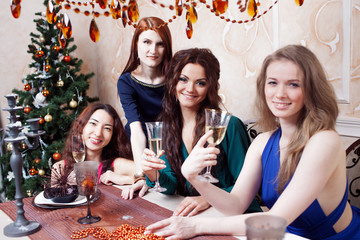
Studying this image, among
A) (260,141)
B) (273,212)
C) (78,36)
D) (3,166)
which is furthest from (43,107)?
(273,212)

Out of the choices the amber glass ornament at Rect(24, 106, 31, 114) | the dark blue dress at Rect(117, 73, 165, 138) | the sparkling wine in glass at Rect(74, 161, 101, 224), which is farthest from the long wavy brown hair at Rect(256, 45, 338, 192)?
the amber glass ornament at Rect(24, 106, 31, 114)

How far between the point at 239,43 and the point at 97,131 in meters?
1.40

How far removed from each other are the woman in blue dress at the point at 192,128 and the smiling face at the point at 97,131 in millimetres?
481

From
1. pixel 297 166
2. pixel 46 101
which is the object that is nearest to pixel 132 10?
pixel 297 166

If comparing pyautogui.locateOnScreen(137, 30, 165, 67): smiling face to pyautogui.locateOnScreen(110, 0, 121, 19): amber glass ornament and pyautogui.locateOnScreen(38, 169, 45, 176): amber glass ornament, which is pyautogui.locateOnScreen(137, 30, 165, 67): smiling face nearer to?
pyautogui.locateOnScreen(110, 0, 121, 19): amber glass ornament

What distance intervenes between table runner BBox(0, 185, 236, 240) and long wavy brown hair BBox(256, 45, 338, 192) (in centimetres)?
45

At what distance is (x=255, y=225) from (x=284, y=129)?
97 centimetres

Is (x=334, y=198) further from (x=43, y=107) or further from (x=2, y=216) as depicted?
(x=43, y=107)

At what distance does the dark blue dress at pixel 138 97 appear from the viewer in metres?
2.50

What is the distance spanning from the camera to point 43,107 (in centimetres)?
359

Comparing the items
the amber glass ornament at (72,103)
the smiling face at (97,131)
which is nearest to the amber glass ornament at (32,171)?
the amber glass ornament at (72,103)

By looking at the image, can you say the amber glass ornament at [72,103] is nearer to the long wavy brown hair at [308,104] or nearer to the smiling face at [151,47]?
the smiling face at [151,47]

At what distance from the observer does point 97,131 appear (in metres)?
2.28

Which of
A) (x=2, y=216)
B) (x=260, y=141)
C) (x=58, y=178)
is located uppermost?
(x=260, y=141)
